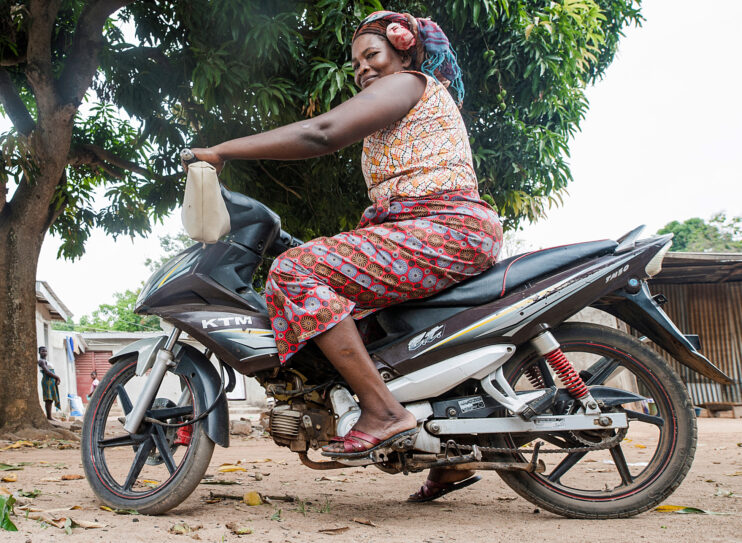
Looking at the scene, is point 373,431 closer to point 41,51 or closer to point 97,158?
point 41,51

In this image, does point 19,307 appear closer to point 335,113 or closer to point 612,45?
point 335,113

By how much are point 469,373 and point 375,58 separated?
1.32 m

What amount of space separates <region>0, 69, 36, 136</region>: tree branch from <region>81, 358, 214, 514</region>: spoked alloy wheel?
18.2 ft

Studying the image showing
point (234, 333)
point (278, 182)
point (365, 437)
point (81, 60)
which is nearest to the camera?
point (365, 437)

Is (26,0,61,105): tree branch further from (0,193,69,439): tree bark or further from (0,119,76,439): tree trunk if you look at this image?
(0,193,69,439): tree bark

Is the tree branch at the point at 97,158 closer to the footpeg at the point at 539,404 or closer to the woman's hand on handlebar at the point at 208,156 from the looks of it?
the woman's hand on handlebar at the point at 208,156

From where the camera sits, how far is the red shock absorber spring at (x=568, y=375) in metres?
2.54

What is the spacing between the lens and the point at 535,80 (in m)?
6.84

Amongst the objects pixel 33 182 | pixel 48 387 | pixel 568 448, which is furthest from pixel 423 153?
pixel 48 387

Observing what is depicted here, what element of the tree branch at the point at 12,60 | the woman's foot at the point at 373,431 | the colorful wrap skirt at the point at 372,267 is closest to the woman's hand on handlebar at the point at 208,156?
the colorful wrap skirt at the point at 372,267

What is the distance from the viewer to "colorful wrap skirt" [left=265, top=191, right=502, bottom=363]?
2438mm

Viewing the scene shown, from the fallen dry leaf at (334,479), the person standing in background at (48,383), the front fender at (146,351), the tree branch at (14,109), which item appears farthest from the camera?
the person standing in background at (48,383)

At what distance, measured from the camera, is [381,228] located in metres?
2.53

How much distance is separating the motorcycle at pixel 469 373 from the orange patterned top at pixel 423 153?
0.40 metres
